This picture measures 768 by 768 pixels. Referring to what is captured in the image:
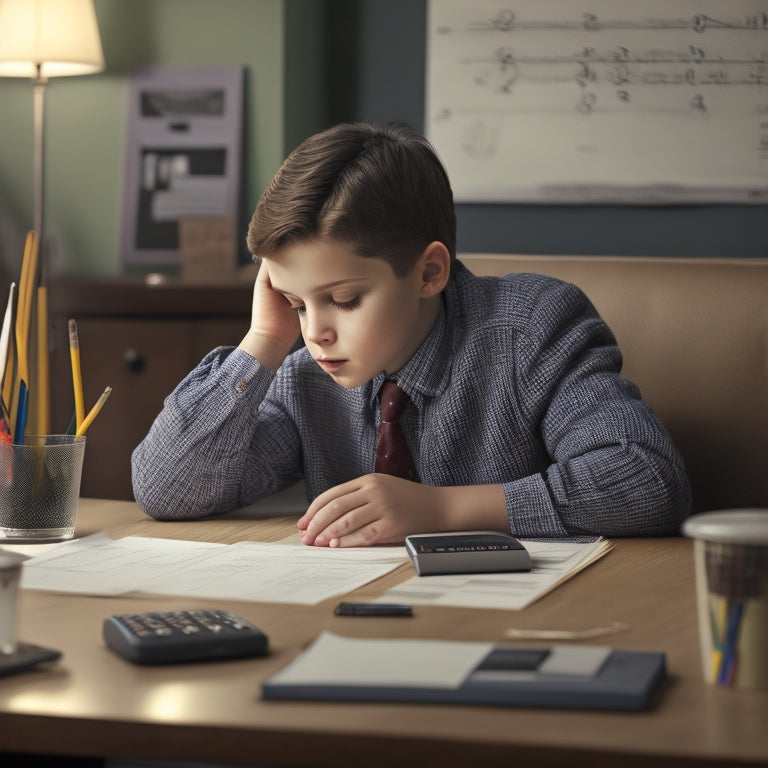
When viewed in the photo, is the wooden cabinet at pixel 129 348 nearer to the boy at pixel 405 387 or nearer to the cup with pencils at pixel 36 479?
the boy at pixel 405 387

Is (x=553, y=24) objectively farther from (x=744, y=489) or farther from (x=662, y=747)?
(x=662, y=747)

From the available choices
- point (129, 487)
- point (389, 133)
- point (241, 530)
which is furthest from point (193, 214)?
point (241, 530)

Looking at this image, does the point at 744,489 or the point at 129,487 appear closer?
the point at 744,489

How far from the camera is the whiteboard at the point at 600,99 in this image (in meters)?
2.56

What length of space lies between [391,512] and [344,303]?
276 millimetres

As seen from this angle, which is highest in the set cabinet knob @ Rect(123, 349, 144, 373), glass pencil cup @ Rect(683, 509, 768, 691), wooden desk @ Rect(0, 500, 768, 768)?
glass pencil cup @ Rect(683, 509, 768, 691)

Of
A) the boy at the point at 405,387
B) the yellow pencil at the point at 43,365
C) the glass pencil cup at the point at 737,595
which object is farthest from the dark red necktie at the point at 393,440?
the glass pencil cup at the point at 737,595

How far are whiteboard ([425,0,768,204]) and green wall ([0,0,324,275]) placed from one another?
1.04 ft

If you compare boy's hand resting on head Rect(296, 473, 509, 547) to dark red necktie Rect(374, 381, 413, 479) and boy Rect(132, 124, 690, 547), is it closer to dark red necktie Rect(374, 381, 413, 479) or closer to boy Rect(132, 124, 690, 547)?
boy Rect(132, 124, 690, 547)

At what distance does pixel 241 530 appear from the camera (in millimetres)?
1320

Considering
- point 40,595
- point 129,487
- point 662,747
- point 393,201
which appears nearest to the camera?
point 662,747

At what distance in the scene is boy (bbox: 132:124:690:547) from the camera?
1.28 metres


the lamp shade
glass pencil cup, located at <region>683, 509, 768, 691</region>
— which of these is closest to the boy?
glass pencil cup, located at <region>683, 509, 768, 691</region>

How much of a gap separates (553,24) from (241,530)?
1.72 meters
